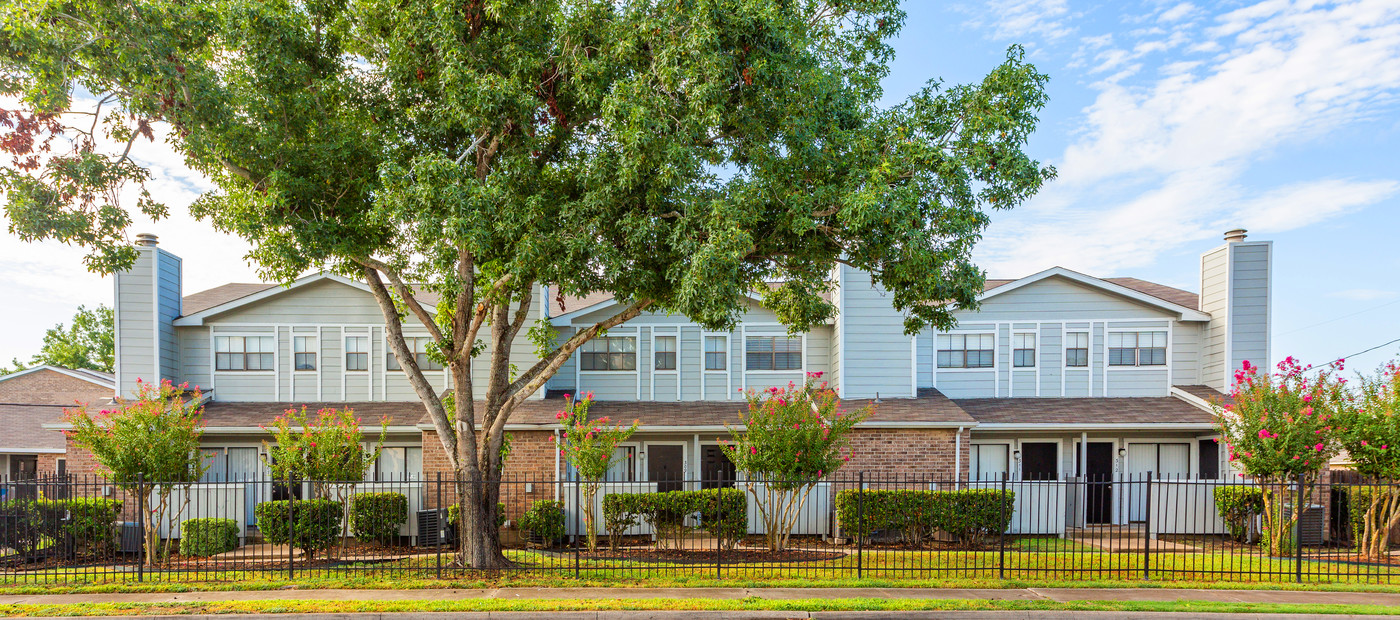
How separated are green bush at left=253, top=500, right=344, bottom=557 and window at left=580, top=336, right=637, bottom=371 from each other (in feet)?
21.8

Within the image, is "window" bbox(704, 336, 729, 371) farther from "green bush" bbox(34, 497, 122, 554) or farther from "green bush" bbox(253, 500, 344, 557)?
"green bush" bbox(34, 497, 122, 554)

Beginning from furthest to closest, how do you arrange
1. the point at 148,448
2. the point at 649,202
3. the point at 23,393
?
the point at 23,393 → the point at 148,448 → the point at 649,202

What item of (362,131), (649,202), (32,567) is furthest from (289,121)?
(32,567)

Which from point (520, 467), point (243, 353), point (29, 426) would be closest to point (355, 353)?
point (243, 353)

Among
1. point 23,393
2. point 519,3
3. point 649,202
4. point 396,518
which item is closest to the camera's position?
point 649,202

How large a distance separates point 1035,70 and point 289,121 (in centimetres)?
1056

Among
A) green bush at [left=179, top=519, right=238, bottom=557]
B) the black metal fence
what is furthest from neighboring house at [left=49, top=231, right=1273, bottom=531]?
green bush at [left=179, top=519, right=238, bottom=557]

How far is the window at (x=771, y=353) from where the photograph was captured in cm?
2077

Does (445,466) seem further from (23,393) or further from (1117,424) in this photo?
(23,393)

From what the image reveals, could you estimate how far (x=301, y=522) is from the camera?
15.8 meters

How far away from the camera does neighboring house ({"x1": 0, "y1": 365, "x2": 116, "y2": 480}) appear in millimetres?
24203

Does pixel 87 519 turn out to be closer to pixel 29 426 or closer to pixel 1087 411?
pixel 29 426

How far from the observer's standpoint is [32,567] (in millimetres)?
14688

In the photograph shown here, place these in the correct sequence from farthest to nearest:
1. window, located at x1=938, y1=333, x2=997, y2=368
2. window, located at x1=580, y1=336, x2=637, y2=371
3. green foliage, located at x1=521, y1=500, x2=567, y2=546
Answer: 1. window, located at x1=938, y1=333, x2=997, y2=368
2. window, located at x1=580, y1=336, x2=637, y2=371
3. green foliage, located at x1=521, y1=500, x2=567, y2=546
